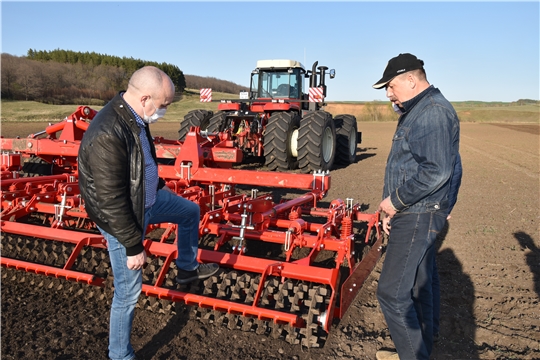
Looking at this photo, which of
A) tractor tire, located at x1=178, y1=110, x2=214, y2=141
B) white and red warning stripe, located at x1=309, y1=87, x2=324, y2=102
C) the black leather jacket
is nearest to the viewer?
the black leather jacket

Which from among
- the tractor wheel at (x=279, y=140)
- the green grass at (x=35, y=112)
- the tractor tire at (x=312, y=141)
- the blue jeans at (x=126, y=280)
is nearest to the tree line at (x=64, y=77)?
the green grass at (x=35, y=112)

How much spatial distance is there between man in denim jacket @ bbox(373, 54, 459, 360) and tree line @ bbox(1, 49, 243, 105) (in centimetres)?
4197

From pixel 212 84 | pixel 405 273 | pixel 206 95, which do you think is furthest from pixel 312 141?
pixel 212 84

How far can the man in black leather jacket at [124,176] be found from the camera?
2.16 metres

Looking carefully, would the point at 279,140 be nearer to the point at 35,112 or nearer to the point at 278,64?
the point at 278,64

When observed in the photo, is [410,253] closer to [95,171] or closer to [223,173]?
[95,171]

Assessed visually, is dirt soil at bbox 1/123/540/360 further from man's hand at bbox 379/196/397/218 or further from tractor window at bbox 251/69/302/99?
tractor window at bbox 251/69/302/99

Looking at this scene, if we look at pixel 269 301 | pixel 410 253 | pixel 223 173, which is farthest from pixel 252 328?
pixel 223 173

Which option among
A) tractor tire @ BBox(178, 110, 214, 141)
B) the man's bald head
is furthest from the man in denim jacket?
tractor tire @ BBox(178, 110, 214, 141)

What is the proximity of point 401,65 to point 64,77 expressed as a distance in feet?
154

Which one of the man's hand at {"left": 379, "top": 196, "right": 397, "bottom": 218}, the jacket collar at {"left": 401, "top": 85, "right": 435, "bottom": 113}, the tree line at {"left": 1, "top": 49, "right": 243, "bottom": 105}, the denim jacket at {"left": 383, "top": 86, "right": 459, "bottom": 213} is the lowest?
the man's hand at {"left": 379, "top": 196, "right": 397, "bottom": 218}

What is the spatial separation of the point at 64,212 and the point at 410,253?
3.19 metres

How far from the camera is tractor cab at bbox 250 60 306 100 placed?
10.8 meters

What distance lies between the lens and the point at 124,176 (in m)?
2.21
